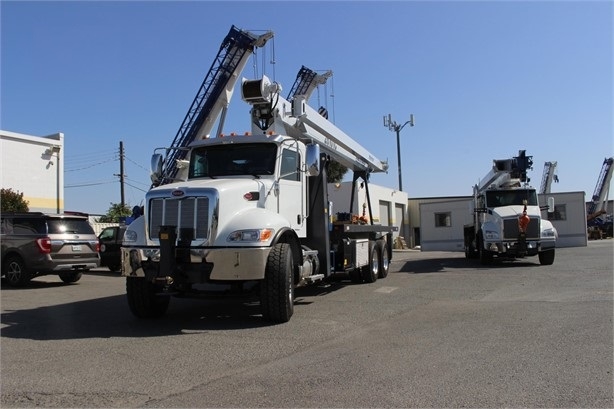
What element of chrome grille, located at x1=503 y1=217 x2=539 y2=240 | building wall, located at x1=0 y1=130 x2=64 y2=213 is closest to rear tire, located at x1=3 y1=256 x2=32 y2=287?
chrome grille, located at x1=503 y1=217 x2=539 y2=240

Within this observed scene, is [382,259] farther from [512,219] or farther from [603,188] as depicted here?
[603,188]

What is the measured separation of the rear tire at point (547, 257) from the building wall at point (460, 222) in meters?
16.7

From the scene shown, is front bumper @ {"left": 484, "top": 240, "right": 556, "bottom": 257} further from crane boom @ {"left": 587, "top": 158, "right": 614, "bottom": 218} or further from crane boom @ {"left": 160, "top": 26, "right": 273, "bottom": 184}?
crane boom @ {"left": 587, "top": 158, "right": 614, "bottom": 218}

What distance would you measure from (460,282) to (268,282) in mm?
7598

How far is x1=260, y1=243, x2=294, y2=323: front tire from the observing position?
25.8ft

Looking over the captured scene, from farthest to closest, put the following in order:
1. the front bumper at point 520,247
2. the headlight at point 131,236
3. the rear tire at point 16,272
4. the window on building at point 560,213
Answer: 1. the window on building at point 560,213
2. the front bumper at point 520,247
3. the rear tire at point 16,272
4. the headlight at point 131,236

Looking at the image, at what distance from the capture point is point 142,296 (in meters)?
8.60

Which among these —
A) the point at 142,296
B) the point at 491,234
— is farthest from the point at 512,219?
the point at 142,296

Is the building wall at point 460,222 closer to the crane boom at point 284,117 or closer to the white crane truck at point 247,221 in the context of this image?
the crane boom at point 284,117

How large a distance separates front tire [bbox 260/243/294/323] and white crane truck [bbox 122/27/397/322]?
1cm

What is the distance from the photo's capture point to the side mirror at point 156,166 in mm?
9617

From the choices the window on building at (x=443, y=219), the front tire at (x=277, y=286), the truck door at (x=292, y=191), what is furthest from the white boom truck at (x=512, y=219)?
the window on building at (x=443, y=219)

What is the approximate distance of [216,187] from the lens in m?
7.96

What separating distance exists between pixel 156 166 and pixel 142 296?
244cm
